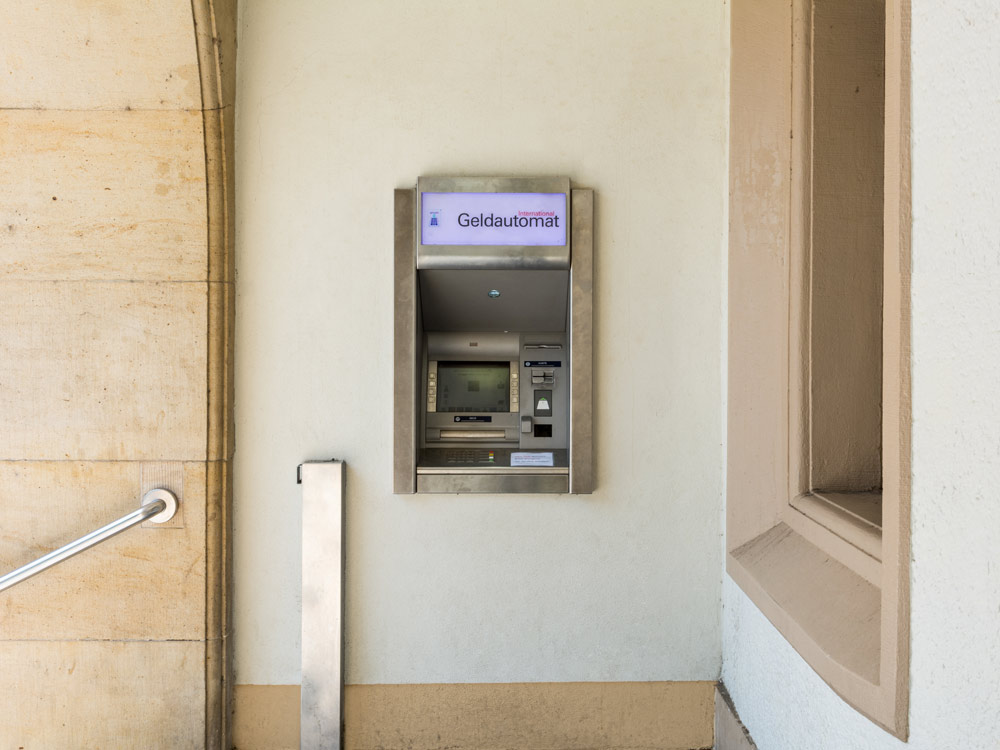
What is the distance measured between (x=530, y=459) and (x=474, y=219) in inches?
38.4

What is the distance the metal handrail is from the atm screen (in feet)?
3.67

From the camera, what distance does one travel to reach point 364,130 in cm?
271

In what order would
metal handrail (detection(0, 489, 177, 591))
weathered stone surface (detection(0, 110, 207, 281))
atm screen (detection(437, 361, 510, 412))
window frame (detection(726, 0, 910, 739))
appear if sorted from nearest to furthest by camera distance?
1. window frame (detection(726, 0, 910, 739))
2. metal handrail (detection(0, 489, 177, 591))
3. weathered stone surface (detection(0, 110, 207, 281))
4. atm screen (detection(437, 361, 510, 412))

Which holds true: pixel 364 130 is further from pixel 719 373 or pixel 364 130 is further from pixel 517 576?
pixel 517 576

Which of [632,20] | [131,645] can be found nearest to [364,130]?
[632,20]

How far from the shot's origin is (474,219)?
104 inches

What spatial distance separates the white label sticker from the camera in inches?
106

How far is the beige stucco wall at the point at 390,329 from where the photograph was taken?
271 centimetres

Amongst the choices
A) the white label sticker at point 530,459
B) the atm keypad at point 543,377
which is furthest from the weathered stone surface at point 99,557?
the atm keypad at point 543,377

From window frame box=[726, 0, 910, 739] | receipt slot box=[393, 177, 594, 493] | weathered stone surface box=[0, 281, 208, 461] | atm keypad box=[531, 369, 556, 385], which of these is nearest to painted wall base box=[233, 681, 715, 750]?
window frame box=[726, 0, 910, 739]

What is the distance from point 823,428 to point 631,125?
1428 millimetres

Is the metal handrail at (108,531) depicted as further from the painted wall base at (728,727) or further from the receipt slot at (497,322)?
the painted wall base at (728,727)

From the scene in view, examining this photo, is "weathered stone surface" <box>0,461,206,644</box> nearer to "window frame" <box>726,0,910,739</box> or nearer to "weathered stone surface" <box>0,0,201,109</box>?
"weathered stone surface" <box>0,0,201,109</box>
